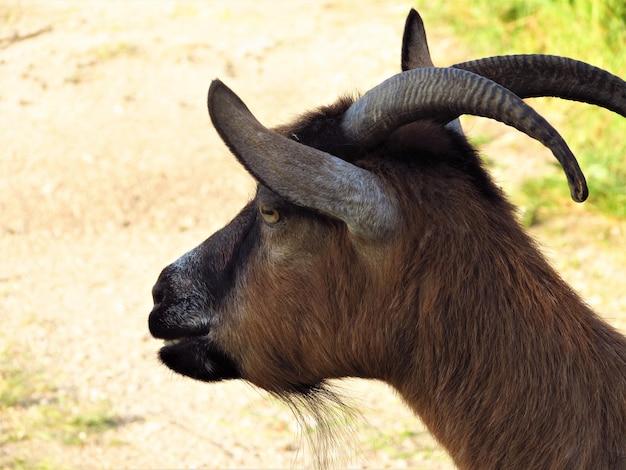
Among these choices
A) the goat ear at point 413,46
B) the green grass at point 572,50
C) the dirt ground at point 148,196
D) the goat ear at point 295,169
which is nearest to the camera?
the goat ear at point 295,169

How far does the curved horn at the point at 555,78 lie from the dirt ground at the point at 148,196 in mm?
664

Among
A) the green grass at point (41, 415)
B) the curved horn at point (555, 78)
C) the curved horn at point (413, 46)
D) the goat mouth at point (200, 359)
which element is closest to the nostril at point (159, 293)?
the goat mouth at point (200, 359)

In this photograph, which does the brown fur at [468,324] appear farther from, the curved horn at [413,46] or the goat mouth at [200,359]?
the curved horn at [413,46]

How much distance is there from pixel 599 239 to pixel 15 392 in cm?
471

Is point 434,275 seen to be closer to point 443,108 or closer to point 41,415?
point 443,108

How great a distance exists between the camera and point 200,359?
3.62 m

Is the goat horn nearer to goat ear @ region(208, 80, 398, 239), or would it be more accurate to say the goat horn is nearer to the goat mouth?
goat ear @ region(208, 80, 398, 239)

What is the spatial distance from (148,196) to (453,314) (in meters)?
5.63

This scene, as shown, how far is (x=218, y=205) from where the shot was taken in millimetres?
8352

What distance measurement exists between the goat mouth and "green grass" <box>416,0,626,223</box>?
4.76 metres

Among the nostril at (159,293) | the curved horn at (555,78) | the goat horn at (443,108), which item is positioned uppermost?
the curved horn at (555,78)

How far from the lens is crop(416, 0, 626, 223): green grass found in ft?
26.0

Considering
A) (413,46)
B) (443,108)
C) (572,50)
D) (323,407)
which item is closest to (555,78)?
(443,108)

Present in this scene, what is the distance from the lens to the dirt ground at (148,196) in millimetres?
5621
